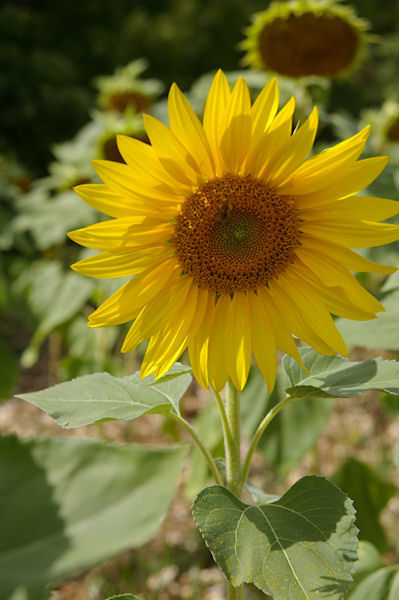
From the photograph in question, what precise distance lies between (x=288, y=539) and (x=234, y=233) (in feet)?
1.59

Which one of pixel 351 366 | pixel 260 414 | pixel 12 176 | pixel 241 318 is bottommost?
pixel 260 414

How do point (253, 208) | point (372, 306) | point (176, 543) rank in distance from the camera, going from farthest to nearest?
point (176, 543) → point (253, 208) → point (372, 306)

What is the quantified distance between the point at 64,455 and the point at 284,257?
645mm

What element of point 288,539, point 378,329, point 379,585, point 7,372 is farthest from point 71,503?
point 7,372

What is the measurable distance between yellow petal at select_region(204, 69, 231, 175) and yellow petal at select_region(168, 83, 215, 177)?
0.4 inches

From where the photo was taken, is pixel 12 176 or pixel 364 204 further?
pixel 12 176

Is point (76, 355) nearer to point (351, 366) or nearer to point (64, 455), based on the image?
point (351, 366)

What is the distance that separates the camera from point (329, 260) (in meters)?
0.94

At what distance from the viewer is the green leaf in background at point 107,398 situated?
85 centimetres

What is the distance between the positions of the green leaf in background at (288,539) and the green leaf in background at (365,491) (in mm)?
1174

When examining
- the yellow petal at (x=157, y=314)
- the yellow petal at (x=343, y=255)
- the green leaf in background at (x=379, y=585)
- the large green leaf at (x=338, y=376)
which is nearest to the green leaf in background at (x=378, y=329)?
the large green leaf at (x=338, y=376)

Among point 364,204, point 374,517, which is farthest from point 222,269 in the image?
point 374,517

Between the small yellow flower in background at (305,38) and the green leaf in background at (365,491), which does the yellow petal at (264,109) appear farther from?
the green leaf in background at (365,491)

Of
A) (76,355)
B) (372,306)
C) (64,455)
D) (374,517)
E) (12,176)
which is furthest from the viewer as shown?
(12,176)
